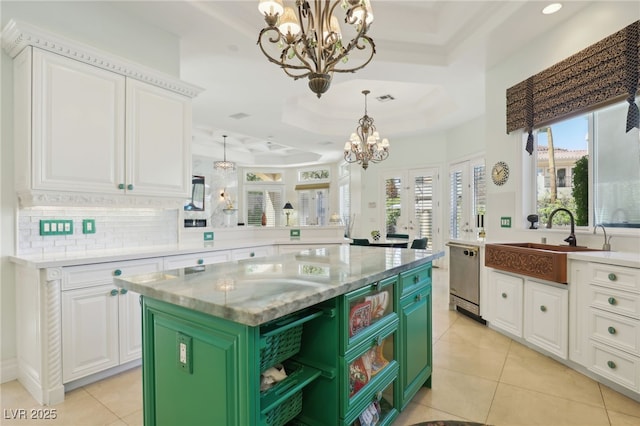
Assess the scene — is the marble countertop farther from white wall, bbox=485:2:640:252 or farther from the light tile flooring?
white wall, bbox=485:2:640:252

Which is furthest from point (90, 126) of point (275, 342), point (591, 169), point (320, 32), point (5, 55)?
point (591, 169)

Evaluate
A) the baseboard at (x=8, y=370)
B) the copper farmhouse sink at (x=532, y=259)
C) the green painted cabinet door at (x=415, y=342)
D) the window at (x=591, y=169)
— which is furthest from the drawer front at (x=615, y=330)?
the baseboard at (x=8, y=370)

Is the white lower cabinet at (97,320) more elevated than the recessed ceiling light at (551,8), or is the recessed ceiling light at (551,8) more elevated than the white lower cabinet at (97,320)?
the recessed ceiling light at (551,8)

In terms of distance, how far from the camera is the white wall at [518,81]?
2.56 meters

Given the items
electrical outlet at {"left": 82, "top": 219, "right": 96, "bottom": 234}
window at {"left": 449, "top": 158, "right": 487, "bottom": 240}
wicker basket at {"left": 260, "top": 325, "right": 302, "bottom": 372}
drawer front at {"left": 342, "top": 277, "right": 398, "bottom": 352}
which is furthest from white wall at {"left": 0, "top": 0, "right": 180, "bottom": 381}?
window at {"left": 449, "top": 158, "right": 487, "bottom": 240}

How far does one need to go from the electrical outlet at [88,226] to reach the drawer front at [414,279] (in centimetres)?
260

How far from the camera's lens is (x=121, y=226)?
9.85ft

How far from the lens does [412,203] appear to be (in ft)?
23.9

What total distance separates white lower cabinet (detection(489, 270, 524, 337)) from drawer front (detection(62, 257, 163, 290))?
326 centimetres

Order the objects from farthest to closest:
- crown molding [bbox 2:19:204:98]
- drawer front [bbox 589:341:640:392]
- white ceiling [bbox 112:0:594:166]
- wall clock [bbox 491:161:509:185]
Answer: wall clock [bbox 491:161:509:185]
white ceiling [bbox 112:0:594:166]
crown molding [bbox 2:19:204:98]
drawer front [bbox 589:341:640:392]

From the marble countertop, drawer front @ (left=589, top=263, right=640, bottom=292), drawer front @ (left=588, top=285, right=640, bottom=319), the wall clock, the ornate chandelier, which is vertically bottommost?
drawer front @ (left=588, top=285, right=640, bottom=319)

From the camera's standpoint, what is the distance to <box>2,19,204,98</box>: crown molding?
218 centimetres

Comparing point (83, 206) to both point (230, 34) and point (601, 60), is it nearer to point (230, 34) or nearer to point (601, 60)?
point (230, 34)

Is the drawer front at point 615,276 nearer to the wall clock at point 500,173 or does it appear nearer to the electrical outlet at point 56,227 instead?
the wall clock at point 500,173
